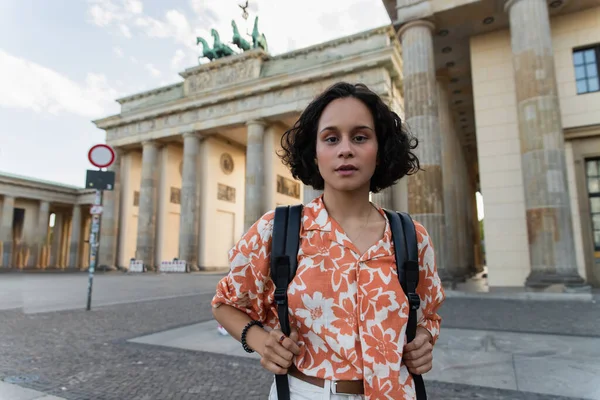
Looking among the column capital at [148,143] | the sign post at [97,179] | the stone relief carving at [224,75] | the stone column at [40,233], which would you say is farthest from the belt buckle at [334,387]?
the stone column at [40,233]

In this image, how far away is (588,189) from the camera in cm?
1216

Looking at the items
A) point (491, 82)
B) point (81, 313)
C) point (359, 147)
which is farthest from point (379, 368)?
point (491, 82)

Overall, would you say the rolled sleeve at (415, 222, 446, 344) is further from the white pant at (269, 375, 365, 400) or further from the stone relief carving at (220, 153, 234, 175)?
the stone relief carving at (220, 153, 234, 175)

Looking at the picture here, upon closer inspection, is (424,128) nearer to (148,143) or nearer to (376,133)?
(376,133)

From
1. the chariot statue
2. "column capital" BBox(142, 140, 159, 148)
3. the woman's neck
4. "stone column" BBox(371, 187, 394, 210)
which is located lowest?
the woman's neck

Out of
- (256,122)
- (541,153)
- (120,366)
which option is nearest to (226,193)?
(256,122)

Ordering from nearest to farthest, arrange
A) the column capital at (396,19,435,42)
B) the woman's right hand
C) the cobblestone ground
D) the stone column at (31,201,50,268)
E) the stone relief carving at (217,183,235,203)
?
the woman's right hand < the cobblestone ground < the column capital at (396,19,435,42) < the stone relief carving at (217,183,235,203) < the stone column at (31,201,50,268)

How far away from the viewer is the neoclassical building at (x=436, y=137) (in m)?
11.0

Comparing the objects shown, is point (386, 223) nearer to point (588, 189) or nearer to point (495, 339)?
point (495, 339)

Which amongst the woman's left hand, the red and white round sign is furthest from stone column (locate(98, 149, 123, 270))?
the woman's left hand

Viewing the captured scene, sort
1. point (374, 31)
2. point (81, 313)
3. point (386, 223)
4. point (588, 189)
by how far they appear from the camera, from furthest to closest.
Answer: point (374, 31)
point (588, 189)
point (81, 313)
point (386, 223)

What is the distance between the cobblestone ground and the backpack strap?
8.15ft

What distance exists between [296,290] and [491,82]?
15.3 m

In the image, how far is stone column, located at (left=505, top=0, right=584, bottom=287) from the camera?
10.2 meters
